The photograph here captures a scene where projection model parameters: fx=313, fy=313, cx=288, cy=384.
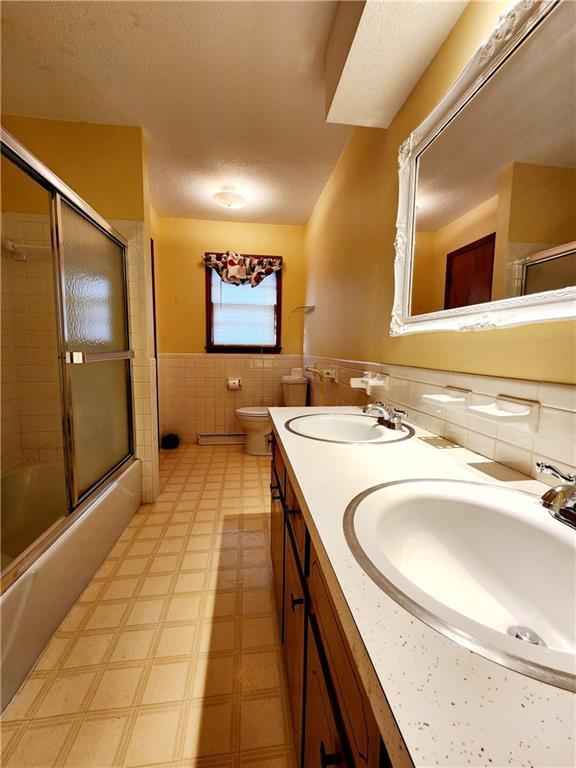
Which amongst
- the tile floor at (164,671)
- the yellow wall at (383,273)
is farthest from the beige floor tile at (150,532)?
the yellow wall at (383,273)

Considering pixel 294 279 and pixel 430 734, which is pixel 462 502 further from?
pixel 294 279

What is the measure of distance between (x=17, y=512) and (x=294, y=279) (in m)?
2.93

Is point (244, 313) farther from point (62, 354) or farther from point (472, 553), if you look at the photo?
point (472, 553)

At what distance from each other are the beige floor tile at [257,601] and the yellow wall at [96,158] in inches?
85.7

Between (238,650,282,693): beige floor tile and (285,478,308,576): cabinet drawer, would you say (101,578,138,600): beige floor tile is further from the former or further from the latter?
(285,478,308,576): cabinet drawer

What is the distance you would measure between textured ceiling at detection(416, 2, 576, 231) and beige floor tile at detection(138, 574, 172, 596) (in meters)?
1.81

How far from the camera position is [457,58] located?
0.97 meters

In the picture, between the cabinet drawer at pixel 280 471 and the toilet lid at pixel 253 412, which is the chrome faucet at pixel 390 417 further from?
the toilet lid at pixel 253 412

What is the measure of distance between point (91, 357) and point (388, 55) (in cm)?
171

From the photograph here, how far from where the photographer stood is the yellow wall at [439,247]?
85 cm

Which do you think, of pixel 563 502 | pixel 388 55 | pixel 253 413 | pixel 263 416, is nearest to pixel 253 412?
pixel 253 413

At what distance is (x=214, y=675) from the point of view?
101cm

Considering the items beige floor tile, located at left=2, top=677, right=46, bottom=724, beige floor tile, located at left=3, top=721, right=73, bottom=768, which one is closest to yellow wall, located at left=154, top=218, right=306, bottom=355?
beige floor tile, located at left=2, top=677, right=46, bottom=724

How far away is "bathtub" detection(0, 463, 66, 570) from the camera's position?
56.9 inches
